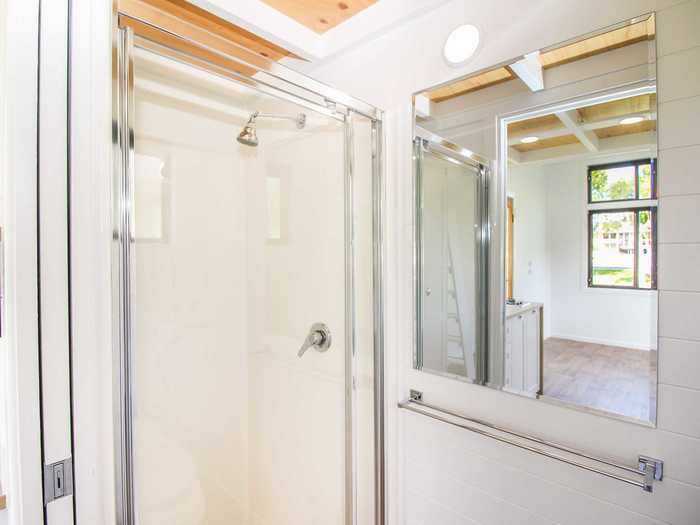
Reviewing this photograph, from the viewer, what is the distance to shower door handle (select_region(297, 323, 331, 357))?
5.21 feet

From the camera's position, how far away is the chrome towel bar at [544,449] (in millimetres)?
931

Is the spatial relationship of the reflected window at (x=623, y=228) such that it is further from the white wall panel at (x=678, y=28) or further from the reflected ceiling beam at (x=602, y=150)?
the white wall panel at (x=678, y=28)

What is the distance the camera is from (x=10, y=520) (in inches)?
29.2

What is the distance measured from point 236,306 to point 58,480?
1.16 metres

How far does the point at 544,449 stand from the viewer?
1086 mm

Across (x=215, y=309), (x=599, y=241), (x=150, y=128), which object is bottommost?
(x=215, y=309)

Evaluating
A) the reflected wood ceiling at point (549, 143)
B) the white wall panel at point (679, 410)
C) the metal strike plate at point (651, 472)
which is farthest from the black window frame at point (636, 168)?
the metal strike plate at point (651, 472)

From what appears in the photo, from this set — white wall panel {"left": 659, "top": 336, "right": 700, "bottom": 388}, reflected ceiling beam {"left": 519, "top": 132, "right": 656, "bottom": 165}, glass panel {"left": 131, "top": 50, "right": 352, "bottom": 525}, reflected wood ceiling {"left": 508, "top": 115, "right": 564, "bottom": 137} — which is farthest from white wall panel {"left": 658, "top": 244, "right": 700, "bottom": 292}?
glass panel {"left": 131, "top": 50, "right": 352, "bottom": 525}

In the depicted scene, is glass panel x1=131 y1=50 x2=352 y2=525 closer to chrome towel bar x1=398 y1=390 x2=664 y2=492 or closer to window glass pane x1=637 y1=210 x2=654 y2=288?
chrome towel bar x1=398 y1=390 x2=664 y2=492

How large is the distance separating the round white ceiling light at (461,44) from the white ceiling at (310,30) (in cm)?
13

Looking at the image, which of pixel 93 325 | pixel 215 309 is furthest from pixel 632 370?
pixel 215 309

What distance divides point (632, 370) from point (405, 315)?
2.37 feet

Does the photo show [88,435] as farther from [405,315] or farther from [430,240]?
[430,240]

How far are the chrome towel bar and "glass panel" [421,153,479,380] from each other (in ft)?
0.47
